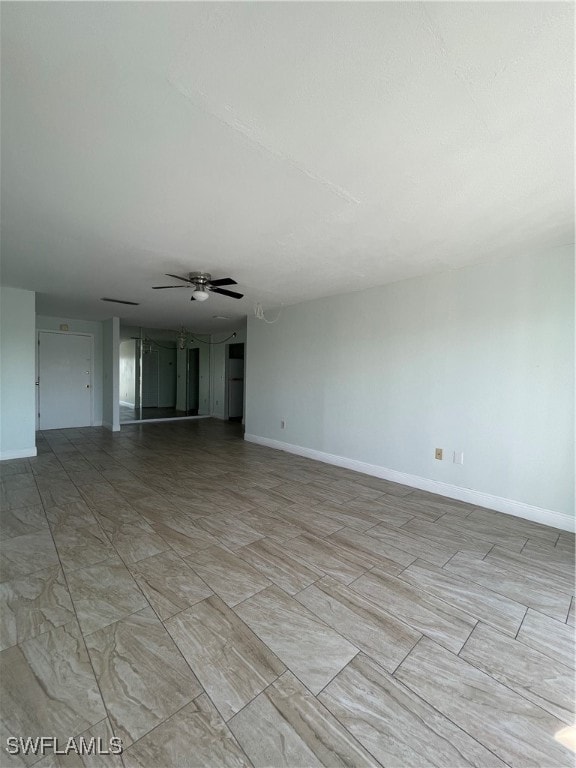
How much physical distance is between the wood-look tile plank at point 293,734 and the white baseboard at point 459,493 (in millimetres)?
2626

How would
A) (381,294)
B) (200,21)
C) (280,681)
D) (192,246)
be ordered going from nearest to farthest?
(200,21) → (280,681) → (192,246) → (381,294)

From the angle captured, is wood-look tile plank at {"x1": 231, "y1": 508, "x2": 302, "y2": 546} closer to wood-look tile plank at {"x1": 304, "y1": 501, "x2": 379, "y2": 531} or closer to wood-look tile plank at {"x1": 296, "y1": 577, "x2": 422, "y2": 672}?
wood-look tile plank at {"x1": 304, "y1": 501, "x2": 379, "y2": 531}

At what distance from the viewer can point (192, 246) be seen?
8.80 ft

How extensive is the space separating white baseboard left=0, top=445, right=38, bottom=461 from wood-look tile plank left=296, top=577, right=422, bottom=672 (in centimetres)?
474

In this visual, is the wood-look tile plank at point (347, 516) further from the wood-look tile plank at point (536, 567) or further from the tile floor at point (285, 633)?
the wood-look tile plank at point (536, 567)

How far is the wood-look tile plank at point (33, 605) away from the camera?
57.9 inches

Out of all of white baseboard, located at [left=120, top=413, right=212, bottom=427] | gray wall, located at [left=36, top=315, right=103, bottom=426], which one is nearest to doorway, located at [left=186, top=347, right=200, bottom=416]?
white baseboard, located at [left=120, top=413, right=212, bottom=427]

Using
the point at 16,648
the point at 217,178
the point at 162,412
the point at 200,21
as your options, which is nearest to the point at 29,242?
the point at 217,178

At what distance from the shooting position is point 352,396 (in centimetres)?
417

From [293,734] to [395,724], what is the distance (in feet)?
1.24

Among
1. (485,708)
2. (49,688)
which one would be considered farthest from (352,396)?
(49,688)

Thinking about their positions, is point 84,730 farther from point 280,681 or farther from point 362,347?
point 362,347

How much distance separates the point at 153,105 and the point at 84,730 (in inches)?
94.3

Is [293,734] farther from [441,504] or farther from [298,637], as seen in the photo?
[441,504]
